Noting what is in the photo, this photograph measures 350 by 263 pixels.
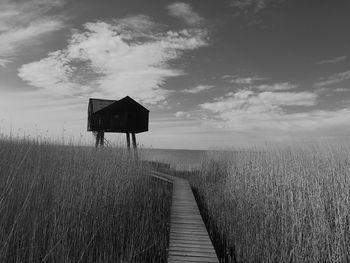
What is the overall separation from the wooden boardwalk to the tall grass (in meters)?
0.33

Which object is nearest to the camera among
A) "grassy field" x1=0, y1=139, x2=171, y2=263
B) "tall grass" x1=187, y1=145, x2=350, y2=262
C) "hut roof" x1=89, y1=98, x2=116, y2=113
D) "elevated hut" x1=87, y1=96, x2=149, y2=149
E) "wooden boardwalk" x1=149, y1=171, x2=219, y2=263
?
"grassy field" x1=0, y1=139, x2=171, y2=263

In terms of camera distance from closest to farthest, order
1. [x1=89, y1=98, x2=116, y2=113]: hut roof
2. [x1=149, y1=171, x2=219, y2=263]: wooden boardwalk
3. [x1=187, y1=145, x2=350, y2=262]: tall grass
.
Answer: [x1=149, y1=171, x2=219, y2=263]: wooden boardwalk
[x1=187, y1=145, x2=350, y2=262]: tall grass
[x1=89, y1=98, x2=116, y2=113]: hut roof

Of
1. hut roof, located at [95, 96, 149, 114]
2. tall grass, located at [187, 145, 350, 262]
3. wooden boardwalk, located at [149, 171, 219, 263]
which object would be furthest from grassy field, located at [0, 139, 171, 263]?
hut roof, located at [95, 96, 149, 114]

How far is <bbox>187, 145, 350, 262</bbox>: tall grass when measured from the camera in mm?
3787

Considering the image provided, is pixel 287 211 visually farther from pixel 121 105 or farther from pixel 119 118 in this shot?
pixel 121 105

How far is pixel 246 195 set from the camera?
21.2 ft

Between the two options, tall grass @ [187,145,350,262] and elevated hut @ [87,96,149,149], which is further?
elevated hut @ [87,96,149,149]

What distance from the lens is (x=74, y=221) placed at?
3.47m

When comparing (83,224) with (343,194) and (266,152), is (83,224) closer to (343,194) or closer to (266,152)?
(343,194)

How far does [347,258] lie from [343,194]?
1.11 metres

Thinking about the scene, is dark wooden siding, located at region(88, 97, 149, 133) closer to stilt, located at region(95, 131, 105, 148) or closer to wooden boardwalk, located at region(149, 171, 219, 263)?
stilt, located at region(95, 131, 105, 148)

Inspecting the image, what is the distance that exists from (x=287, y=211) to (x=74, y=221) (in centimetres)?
350

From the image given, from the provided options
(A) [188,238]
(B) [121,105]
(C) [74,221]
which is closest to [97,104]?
(B) [121,105]

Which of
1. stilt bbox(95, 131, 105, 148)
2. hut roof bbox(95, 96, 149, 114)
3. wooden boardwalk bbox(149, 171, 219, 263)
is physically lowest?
wooden boardwalk bbox(149, 171, 219, 263)
